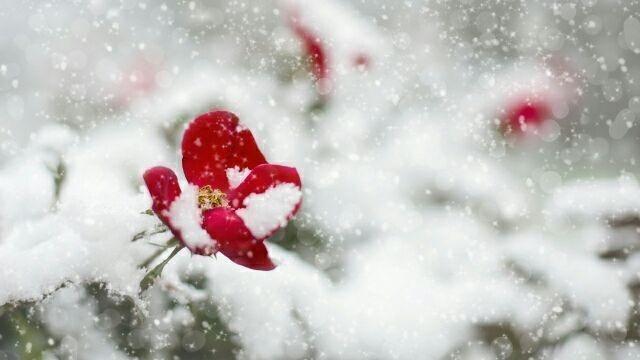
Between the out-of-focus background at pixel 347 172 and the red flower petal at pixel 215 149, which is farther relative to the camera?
the out-of-focus background at pixel 347 172

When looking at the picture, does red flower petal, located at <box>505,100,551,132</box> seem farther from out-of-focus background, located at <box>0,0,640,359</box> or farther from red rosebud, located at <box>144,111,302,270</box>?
red rosebud, located at <box>144,111,302,270</box>

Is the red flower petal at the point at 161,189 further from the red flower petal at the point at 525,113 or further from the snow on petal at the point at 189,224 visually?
the red flower petal at the point at 525,113

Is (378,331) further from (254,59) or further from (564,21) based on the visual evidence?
(564,21)

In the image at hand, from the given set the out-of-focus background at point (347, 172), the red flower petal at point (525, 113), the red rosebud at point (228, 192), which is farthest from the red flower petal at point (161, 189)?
the red flower petal at point (525, 113)

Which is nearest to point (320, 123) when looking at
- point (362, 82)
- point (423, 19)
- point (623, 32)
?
point (362, 82)

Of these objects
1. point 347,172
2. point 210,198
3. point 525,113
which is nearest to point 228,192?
point 210,198

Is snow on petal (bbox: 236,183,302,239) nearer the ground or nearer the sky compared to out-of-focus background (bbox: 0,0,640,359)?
nearer the ground

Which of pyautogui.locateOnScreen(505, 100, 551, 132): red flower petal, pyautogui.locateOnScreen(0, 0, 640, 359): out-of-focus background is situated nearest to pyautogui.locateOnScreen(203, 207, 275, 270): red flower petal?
pyautogui.locateOnScreen(0, 0, 640, 359): out-of-focus background
